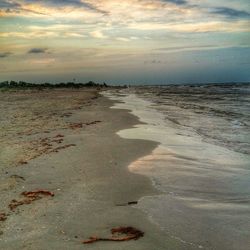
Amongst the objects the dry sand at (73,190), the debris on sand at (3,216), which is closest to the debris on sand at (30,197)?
the dry sand at (73,190)

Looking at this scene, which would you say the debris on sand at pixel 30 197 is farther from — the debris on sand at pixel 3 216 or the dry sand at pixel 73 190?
the debris on sand at pixel 3 216

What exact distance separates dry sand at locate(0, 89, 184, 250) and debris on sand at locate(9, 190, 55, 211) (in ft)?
0.43

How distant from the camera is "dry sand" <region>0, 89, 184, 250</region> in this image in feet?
19.5

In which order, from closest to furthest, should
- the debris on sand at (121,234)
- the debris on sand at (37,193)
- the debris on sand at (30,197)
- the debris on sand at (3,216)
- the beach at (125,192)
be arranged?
the debris on sand at (121,234)
the beach at (125,192)
the debris on sand at (3,216)
the debris on sand at (30,197)
the debris on sand at (37,193)

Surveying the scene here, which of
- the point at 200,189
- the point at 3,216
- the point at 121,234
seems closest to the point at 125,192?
the point at 200,189

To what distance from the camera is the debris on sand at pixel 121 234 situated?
5.83 meters

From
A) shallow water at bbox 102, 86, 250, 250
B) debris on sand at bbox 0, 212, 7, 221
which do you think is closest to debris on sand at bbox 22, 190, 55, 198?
debris on sand at bbox 0, 212, 7, 221

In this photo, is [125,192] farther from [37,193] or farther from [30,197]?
[30,197]

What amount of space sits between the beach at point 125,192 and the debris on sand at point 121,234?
10 cm

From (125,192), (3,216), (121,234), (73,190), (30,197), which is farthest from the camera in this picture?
(73,190)

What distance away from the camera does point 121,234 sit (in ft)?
19.8

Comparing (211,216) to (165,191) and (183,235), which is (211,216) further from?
(165,191)

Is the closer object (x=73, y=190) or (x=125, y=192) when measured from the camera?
(x=125, y=192)

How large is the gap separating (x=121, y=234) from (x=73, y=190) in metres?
2.61
